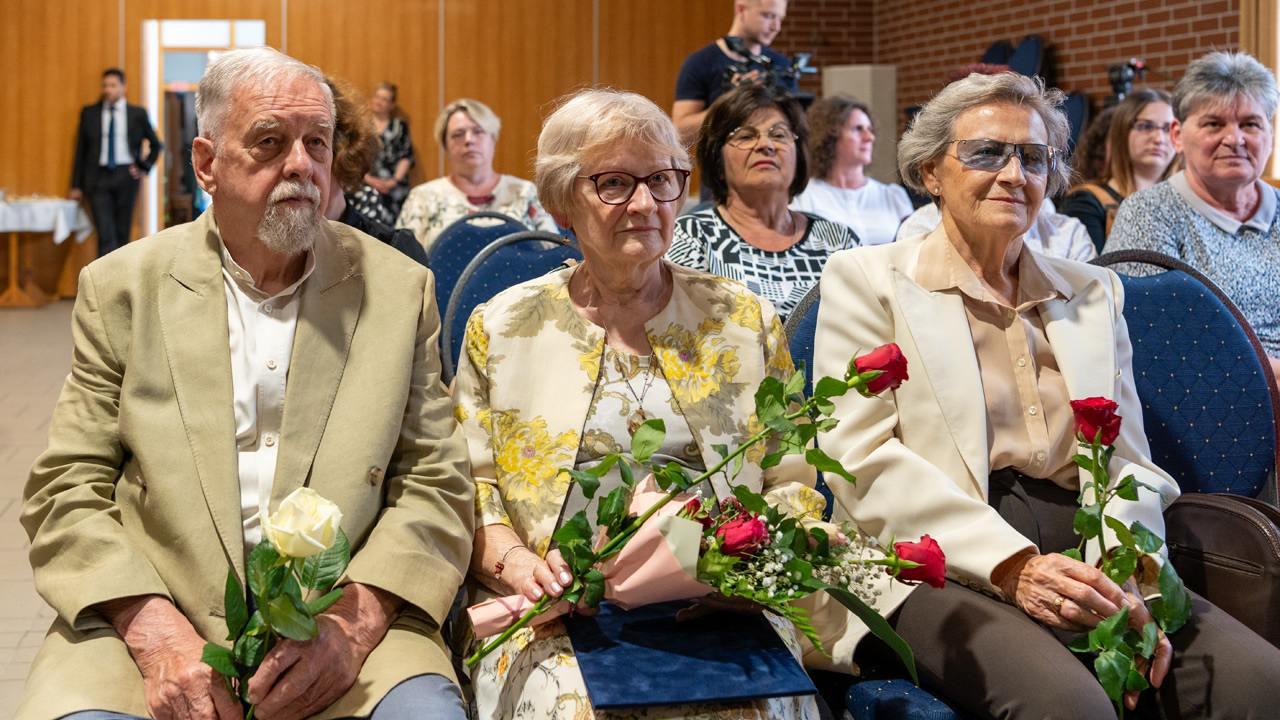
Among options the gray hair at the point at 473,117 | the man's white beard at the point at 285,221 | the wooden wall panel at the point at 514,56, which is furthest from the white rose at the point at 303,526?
the wooden wall panel at the point at 514,56

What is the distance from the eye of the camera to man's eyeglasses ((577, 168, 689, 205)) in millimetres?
1974

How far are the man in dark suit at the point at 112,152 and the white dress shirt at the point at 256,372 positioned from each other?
993cm

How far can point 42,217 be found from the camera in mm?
10781

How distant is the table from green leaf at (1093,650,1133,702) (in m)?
11.0

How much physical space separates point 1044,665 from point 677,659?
56 centimetres

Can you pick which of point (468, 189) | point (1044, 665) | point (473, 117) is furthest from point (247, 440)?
point (473, 117)

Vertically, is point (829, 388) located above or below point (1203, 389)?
above

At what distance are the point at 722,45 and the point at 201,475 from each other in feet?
13.9

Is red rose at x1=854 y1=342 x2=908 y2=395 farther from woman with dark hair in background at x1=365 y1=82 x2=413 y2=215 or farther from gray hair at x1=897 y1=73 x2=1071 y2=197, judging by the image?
woman with dark hair in background at x1=365 y1=82 x2=413 y2=215

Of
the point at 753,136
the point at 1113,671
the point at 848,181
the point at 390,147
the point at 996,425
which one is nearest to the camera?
the point at 1113,671

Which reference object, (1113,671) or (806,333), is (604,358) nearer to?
(806,333)

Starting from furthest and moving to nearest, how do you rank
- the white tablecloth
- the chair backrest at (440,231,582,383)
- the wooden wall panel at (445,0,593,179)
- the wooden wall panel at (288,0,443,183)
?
the wooden wall panel at (445,0,593,179), the wooden wall panel at (288,0,443,183), the white tablecloth, the chair backrest at (440,231,582,383)

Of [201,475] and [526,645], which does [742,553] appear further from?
[201,475]

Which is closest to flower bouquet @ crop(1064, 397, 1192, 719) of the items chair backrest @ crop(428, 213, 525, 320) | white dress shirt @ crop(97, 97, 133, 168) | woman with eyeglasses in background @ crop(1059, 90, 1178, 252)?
chair backrest @ crop(428, 213, 525, 320)
